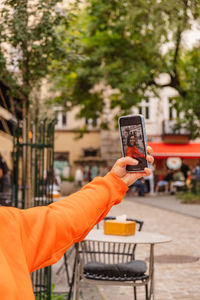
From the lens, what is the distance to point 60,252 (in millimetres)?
1456

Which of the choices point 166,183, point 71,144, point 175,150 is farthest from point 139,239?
point 71,144

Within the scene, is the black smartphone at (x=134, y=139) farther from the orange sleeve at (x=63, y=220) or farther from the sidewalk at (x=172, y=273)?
the sidewalk at (x=172, y=273)

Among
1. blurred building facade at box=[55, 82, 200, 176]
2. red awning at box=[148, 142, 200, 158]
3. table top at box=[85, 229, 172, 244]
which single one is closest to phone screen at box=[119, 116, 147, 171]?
table top at box=[85, 229, 172, 244]

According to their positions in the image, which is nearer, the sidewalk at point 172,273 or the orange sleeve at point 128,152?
the orange sleeve at point 128,152

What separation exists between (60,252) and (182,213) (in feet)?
49.5

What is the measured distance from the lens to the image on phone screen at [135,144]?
5.20 ft

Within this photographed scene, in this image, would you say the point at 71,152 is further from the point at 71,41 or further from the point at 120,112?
the point at 71,41

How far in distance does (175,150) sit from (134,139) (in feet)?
104

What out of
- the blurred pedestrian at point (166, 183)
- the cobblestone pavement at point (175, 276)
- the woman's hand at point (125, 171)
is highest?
the woman's hand at point (125, 171)

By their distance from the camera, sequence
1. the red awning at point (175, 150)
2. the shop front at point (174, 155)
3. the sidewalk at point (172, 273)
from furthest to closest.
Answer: the red awning at point (175, 150)
the shop front at point (174, 155)
the sidewalk at point (172, 273)

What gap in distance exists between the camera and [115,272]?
14.2 ft

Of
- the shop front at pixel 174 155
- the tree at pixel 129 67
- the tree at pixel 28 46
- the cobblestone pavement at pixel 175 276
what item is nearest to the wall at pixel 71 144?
the shop front at pixel 174 155

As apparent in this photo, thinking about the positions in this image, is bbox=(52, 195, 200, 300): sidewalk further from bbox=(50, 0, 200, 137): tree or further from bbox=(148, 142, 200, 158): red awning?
bbox=(148, 142, 200, 158): red awning

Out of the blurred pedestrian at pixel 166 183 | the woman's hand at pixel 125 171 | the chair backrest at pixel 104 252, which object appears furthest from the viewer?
the blurred pedestrian at pixel 166 183
